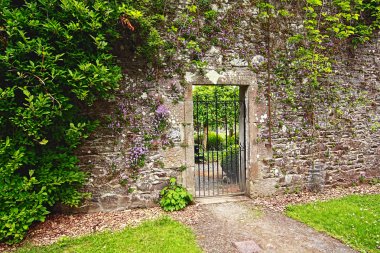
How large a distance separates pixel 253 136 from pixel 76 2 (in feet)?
12.8

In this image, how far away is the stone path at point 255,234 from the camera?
3.38 meters

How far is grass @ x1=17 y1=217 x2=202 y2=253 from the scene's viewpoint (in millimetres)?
3350

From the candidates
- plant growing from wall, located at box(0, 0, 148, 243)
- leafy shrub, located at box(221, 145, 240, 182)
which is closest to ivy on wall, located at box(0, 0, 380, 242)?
plant growing from wall, located at box(0, 0, 148, 243)

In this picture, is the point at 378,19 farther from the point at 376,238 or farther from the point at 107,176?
the point at 107,176

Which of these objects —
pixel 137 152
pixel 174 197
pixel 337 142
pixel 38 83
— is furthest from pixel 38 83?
pixel 337 142

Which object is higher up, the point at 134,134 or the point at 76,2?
the point at 76,2

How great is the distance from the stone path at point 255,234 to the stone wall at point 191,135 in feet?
2.90

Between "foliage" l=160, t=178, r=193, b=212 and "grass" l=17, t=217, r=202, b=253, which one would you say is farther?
"foliage" l=160, t=178, r=193, b=212

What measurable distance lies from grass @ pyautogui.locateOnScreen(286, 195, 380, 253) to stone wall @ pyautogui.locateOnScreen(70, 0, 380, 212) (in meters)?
0.79

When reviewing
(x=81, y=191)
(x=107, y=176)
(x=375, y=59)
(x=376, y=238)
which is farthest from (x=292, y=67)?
(x=81, y=191)

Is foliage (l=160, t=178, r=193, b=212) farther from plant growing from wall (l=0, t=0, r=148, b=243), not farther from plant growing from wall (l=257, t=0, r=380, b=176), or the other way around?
plant growing from wall (l=257, t=0, r=380, b=176)

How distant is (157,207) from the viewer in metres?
4.83

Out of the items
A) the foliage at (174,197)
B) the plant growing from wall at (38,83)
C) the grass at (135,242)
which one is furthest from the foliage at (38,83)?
the foliage at (174,197)

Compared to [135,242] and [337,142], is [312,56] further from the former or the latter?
[135,242]
